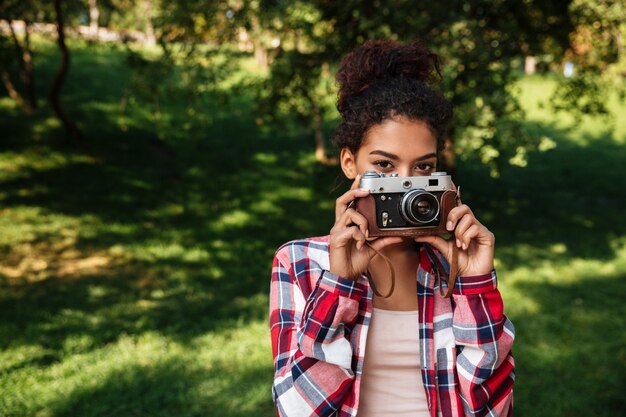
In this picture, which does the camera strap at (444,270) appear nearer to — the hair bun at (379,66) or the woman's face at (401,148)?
the woman's face at (401,148)

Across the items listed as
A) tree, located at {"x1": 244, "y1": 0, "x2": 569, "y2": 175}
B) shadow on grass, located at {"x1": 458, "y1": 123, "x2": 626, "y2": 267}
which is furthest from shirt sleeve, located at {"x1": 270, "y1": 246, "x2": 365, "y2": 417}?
shadow on grass, located at {"x1": 458, "y1": 123, "x2": 626, "y2": 267}

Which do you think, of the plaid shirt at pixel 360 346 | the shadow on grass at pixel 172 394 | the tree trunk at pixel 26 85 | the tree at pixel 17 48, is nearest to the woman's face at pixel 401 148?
the plaid shirt at pixel 360 346

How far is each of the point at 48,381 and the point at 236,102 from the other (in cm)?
1007

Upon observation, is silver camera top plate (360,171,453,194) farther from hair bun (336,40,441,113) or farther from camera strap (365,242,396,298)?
hair bun (336,40,441,113)

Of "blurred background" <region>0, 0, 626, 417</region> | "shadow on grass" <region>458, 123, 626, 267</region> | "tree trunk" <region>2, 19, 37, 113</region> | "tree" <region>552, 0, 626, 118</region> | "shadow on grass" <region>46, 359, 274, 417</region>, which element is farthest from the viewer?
"tree trunk" <region>2, 19, 37, 113</region>

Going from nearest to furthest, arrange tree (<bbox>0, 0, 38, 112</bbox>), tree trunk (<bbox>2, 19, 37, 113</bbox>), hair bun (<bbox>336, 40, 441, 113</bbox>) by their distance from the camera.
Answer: hair bun (<bbox>336, 40, 441, 113</bbox>), tree (<bbox>0, 0, 38, 112</bbox>), tree trunk (<bbox>2, 19, 37, 113</bbox>)

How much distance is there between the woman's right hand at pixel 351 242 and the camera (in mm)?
1433

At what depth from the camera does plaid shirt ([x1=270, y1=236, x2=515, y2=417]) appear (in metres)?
1.41

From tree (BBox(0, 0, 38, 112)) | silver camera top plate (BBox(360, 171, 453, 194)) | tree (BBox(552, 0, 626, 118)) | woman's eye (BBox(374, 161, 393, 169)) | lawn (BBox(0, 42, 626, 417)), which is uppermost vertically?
tree (BBox(0, 0, 38, 112))

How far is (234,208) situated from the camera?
26.0ft

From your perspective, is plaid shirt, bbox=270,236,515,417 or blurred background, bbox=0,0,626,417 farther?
blurred background, bbox=0,0,626,417

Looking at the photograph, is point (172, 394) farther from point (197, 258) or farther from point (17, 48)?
point (17, 48)

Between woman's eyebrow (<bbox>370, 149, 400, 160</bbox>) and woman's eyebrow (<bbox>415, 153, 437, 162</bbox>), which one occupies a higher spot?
woman's eyebrow (<bbox>370, 149, 400, 160</bbox>)

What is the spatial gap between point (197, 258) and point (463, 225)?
5.03m
